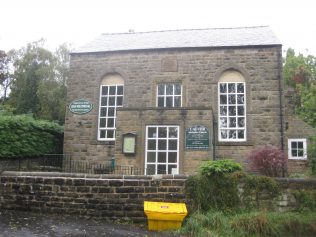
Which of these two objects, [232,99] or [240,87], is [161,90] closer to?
[232,99]

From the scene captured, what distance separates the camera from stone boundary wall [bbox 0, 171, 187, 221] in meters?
9.79

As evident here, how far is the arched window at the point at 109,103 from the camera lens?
1633 cm

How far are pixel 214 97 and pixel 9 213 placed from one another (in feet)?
31.6

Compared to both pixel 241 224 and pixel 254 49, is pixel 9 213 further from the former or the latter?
pixel 254 49

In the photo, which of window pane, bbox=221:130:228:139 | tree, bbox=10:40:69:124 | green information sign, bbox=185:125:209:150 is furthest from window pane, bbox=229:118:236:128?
tree, bbox=10:40:69:124

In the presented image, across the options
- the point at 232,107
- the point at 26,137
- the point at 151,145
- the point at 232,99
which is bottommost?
the point at 151,145

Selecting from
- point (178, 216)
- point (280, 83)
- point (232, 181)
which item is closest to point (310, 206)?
point (232, 181)

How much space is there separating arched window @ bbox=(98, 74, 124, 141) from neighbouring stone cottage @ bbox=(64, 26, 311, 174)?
5 centimetres

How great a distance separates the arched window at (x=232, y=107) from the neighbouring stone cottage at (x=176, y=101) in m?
0.04

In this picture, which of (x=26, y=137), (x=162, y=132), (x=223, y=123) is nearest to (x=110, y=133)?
(x=162, y=132)

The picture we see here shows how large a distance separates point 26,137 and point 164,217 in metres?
7.58

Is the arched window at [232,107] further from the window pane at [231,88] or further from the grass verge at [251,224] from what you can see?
the grass verge at [251,224]

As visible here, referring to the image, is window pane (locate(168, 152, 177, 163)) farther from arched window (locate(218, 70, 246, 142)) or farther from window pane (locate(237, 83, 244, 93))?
window pane (locate(237, 83, 244, 93))

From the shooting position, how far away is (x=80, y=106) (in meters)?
16.6
